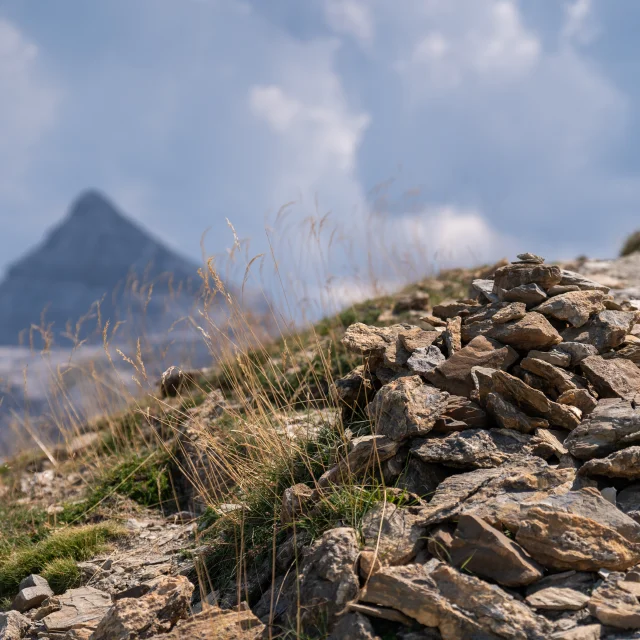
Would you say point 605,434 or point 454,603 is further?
point 605,434

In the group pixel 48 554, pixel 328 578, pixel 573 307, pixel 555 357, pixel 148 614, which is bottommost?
pixel 48 554

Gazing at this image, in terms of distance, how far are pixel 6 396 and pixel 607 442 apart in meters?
5.29

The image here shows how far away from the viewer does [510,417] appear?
3.33 meters

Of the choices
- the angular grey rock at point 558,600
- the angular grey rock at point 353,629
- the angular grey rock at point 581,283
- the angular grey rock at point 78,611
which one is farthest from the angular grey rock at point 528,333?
the angular grey rock at point 78,611

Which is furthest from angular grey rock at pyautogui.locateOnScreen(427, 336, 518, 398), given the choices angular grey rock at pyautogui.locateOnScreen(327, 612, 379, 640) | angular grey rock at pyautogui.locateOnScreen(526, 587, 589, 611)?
angular grey rock at pyautogui.locateOnScreen(327, 612, 379, 640)

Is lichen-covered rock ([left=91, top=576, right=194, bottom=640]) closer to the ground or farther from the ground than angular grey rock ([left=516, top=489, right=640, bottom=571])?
closer to the ground

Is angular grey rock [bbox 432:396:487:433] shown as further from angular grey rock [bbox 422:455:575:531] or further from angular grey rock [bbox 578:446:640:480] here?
angular grey rock [bbox 578:446:640:480]

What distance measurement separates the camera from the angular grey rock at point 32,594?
388 cm

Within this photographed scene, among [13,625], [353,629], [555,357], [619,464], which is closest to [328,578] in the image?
[353,629]

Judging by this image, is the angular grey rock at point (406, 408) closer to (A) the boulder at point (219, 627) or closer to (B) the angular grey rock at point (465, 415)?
(B) the angular grey rock at point (465, 415)

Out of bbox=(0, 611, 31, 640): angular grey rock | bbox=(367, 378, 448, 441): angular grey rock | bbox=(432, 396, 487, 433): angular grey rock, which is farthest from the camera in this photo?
bbox=(0, 611, 31, 640): angular grey rock

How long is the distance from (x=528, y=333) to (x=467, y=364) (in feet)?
1.51

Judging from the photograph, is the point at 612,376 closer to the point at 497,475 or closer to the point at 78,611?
the point at 497,475

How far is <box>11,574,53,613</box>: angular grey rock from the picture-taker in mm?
3885
